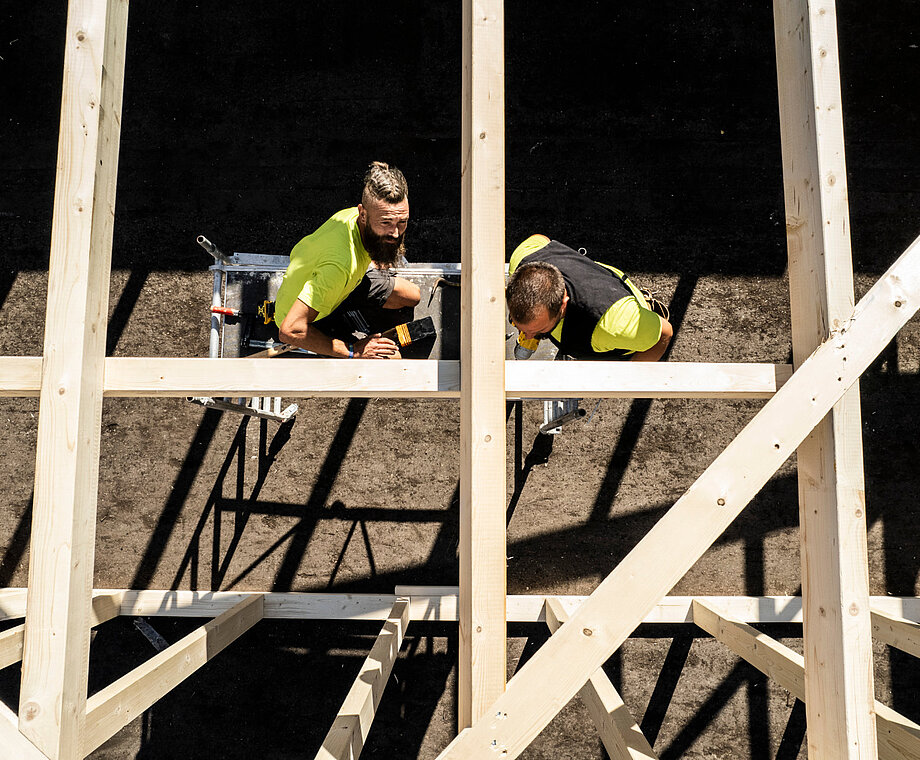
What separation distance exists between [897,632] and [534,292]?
8.78 ft

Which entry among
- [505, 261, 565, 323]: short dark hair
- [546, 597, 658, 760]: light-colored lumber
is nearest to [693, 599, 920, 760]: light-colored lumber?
[546, 597, 658, 760]: light-colored lumber

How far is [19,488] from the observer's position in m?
4.23

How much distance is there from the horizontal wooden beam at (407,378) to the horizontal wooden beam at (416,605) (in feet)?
7.16

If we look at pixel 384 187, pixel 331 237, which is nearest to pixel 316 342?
pixel 331 237

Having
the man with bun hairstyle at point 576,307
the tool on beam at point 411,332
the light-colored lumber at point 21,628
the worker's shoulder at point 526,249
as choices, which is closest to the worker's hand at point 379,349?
the tool on beam at point 411,332

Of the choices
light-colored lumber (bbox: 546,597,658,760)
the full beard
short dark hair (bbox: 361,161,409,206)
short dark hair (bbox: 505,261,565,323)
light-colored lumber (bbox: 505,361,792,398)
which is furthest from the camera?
the full beard

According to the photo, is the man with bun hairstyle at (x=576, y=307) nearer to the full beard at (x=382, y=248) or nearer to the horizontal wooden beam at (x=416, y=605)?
the full beard at (x=382, y=248)

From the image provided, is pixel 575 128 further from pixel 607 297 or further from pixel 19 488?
pixel 19 488

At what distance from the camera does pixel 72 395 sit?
2.00 m

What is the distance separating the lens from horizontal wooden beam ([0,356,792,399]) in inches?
85.4

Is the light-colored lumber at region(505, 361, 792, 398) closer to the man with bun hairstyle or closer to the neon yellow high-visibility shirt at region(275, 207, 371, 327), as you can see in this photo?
the man with bun hairstyle

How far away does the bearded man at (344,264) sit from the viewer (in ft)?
9.67

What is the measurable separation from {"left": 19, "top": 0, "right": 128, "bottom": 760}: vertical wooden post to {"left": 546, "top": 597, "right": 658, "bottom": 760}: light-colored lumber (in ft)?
5.62

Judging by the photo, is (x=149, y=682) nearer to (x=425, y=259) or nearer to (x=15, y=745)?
(x=15, y=745)
